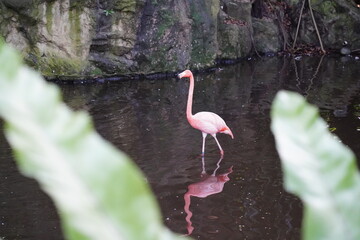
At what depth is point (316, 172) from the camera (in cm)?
54

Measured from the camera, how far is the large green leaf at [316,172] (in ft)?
1.74

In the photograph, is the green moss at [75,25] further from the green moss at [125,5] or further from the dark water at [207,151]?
the dark water at [207,151]

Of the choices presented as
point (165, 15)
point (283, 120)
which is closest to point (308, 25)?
point (165, 15)

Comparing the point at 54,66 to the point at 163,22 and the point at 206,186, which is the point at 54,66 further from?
the point at 206,186

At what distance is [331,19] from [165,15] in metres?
5.05

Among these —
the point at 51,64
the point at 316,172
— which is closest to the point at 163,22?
the point at 51,64

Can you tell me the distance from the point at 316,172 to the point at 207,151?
16.8ft

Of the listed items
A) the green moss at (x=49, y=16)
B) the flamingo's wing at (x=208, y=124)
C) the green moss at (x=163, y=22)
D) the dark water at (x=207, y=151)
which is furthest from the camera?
the green moss at (x=163, y=22)

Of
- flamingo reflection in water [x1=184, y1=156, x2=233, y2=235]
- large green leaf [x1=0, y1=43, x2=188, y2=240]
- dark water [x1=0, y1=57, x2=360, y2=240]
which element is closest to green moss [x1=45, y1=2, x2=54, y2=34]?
dark water [x1=0, y1=57, x2=360, y2=240]

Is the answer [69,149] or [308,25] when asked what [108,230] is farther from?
[308,25]

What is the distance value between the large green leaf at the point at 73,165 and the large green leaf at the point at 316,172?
0.52ft

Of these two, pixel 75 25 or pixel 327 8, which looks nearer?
pixel 75 25

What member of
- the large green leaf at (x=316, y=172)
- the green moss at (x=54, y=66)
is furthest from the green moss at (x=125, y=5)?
the large green leaf at (x=316, y=172)

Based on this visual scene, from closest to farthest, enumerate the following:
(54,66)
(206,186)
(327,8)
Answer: (206,186) → (54,66) → (327,8)
